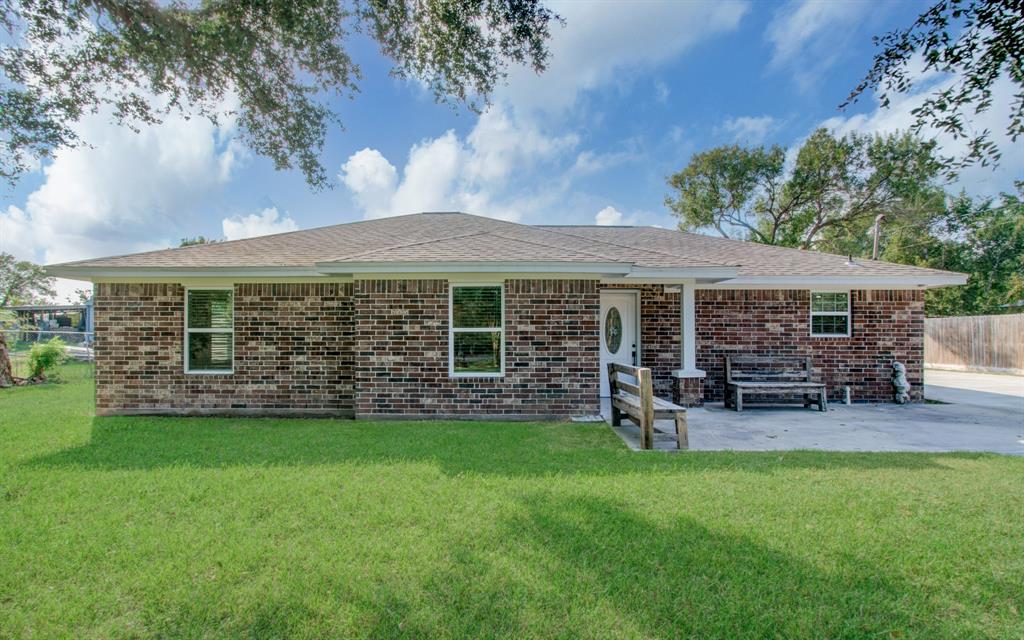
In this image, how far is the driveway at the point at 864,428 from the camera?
6.82m

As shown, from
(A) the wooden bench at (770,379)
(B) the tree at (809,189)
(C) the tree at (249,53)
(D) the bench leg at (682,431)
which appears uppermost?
(B) the tree at (809,189)

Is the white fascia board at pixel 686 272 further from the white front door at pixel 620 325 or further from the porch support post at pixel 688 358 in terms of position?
the white front door at pixel 620 325

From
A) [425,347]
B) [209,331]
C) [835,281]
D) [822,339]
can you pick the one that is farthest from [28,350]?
[835,281]

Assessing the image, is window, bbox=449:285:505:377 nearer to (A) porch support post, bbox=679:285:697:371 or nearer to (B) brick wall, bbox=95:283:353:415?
(B) brick wall, bbox=95:283:353:415

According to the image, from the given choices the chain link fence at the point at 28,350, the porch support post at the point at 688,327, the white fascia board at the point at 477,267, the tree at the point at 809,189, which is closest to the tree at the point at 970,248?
the tree at the point at 809,189

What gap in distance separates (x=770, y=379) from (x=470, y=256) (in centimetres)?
703

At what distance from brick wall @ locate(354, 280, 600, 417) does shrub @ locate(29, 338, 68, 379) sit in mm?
12902

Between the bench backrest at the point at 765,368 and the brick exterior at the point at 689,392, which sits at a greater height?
the bench backrest at the point at 765,368

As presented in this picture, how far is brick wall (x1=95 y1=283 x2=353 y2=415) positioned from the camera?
29.5 feet

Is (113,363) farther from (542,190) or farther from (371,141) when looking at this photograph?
(542,190)

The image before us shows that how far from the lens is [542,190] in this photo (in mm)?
19281

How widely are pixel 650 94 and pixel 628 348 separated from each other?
10.4 meters

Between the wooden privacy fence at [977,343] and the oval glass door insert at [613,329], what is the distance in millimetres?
15830

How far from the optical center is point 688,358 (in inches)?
383
